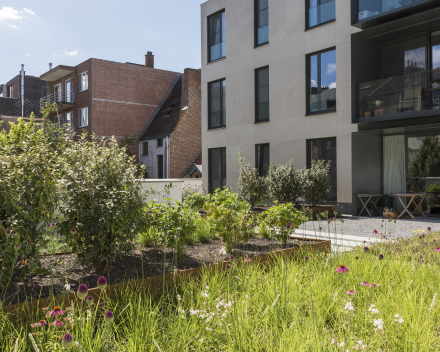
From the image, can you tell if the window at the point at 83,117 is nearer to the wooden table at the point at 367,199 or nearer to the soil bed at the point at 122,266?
the wooden table at the point at 367,199

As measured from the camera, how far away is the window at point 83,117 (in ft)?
90.3

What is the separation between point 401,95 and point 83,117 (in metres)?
22.5

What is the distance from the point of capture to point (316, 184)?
495 inches

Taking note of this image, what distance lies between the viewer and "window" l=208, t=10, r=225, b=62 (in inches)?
703

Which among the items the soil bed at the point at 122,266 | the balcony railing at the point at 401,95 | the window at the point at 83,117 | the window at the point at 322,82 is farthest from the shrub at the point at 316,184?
the window at the point at 83,117

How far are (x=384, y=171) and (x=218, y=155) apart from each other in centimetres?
726

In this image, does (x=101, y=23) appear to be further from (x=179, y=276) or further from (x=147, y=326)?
(x=147, y=326)

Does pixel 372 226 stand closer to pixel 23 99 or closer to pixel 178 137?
pixel 178 137

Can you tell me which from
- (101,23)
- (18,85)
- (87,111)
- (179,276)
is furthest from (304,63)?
(18,85)

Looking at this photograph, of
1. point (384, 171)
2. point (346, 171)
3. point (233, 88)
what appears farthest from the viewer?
point (233, 88)

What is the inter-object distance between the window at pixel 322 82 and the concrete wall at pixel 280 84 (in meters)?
0.25

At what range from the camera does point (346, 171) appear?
42.7 ft

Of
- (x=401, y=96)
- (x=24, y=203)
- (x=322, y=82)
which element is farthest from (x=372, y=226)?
(x=24, y=203)

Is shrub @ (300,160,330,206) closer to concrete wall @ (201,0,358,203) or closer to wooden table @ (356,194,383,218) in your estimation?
concrete wall @ (201,0,358,203)
